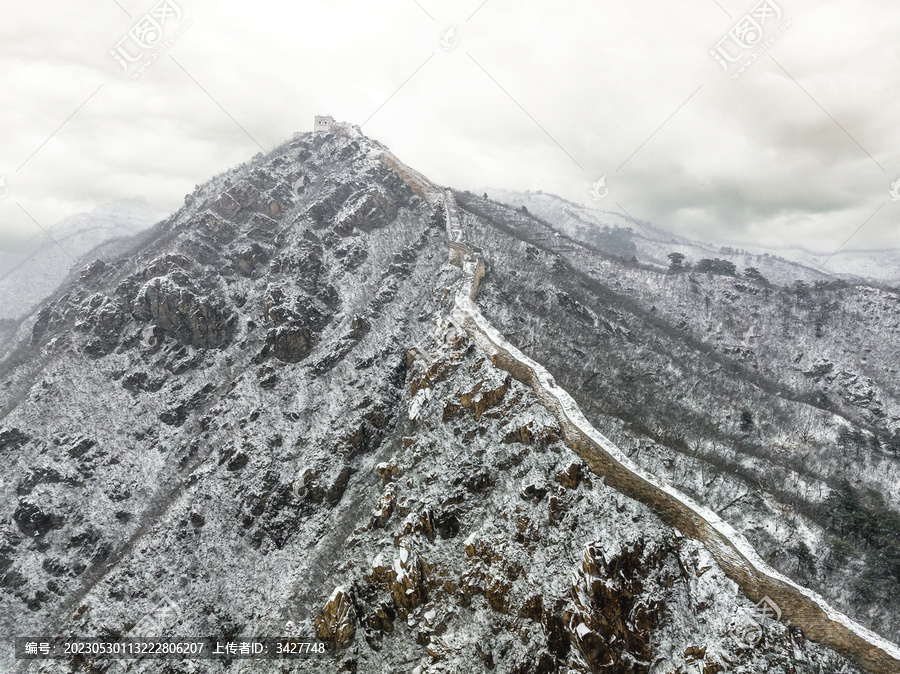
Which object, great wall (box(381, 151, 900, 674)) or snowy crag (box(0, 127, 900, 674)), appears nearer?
great wall (box(381, 151, 900, 674))

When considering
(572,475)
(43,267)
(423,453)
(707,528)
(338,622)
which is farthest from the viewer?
(43,267)

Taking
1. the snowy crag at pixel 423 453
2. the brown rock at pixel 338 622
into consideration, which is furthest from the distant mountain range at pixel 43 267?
the brown rock at pixel 338 622

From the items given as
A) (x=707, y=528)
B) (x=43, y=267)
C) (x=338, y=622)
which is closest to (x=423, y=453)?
(x=338, y=622)

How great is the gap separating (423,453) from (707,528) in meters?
21.6

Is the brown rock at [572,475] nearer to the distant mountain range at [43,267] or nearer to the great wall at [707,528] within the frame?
the great wall at [707,528]

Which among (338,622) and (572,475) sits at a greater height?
(572,475)

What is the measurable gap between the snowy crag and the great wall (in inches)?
8.0

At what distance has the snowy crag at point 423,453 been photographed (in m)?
23.0

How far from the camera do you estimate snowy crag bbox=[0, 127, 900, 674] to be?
23.0 m

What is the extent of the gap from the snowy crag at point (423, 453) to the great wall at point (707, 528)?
0.66 ft

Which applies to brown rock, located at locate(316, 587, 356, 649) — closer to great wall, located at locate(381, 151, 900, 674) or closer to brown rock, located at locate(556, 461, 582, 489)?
brown rock, located at locate(556, 461, 582, 489)

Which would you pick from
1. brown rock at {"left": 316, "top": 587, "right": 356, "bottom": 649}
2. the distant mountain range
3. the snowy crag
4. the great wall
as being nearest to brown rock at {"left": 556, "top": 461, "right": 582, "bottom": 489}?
the snowy crag

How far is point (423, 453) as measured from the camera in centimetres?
3444

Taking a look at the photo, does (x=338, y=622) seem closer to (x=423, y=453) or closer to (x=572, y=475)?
(x=423, y=453)
